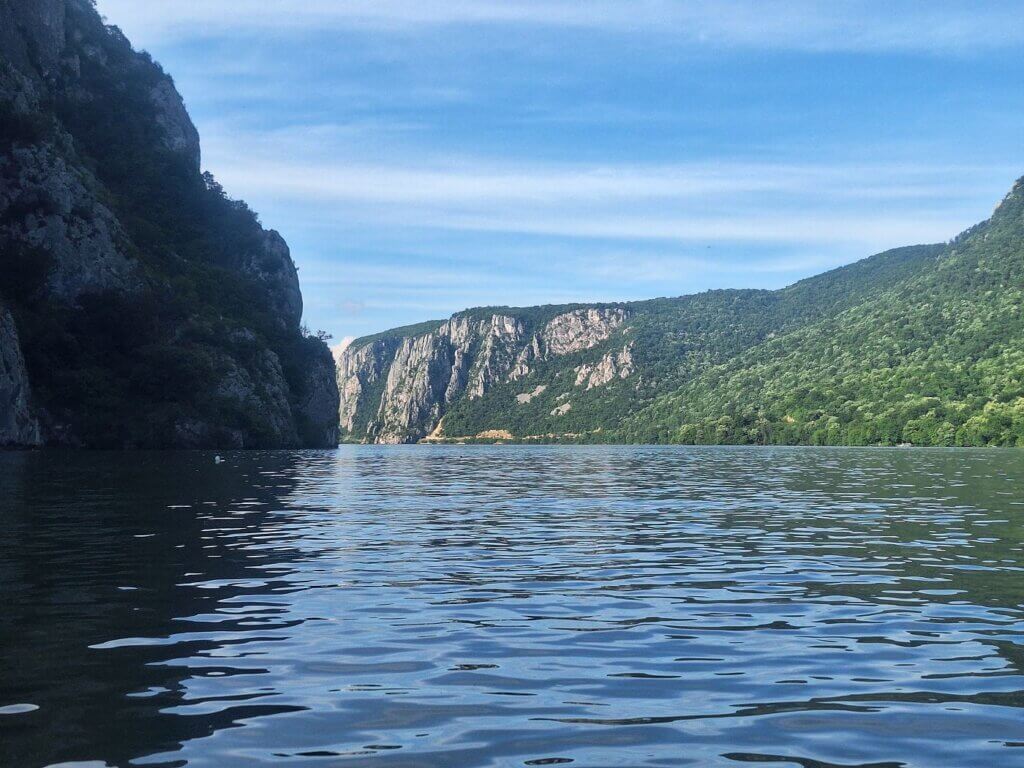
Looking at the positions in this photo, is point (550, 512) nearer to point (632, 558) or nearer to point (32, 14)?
point (632, 558)

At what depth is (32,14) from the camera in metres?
120

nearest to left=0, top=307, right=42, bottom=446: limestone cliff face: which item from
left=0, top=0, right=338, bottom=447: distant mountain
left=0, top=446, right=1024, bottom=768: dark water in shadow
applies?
left=0, top=0, right=338, bottom=447: distant mountain

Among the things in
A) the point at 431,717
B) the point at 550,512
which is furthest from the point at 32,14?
the point at 431,717

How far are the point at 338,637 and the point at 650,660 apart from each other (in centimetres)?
441

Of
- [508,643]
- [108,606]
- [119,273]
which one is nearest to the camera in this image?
[508,643]

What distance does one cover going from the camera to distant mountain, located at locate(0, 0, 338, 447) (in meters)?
96.2

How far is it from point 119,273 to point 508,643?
354ft

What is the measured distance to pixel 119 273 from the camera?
4289 inches

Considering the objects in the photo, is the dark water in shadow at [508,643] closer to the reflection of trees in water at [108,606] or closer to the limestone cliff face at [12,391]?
the reflection of trees in water at [108,606]

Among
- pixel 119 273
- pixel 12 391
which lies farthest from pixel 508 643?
pixel 119 273

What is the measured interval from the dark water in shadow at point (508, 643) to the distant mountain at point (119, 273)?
6803cm

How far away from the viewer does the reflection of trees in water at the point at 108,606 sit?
8.90 meters

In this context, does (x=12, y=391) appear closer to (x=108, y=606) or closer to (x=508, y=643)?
(x=108, y=606)

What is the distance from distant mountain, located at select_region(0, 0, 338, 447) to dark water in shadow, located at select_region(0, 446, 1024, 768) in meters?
68.0
